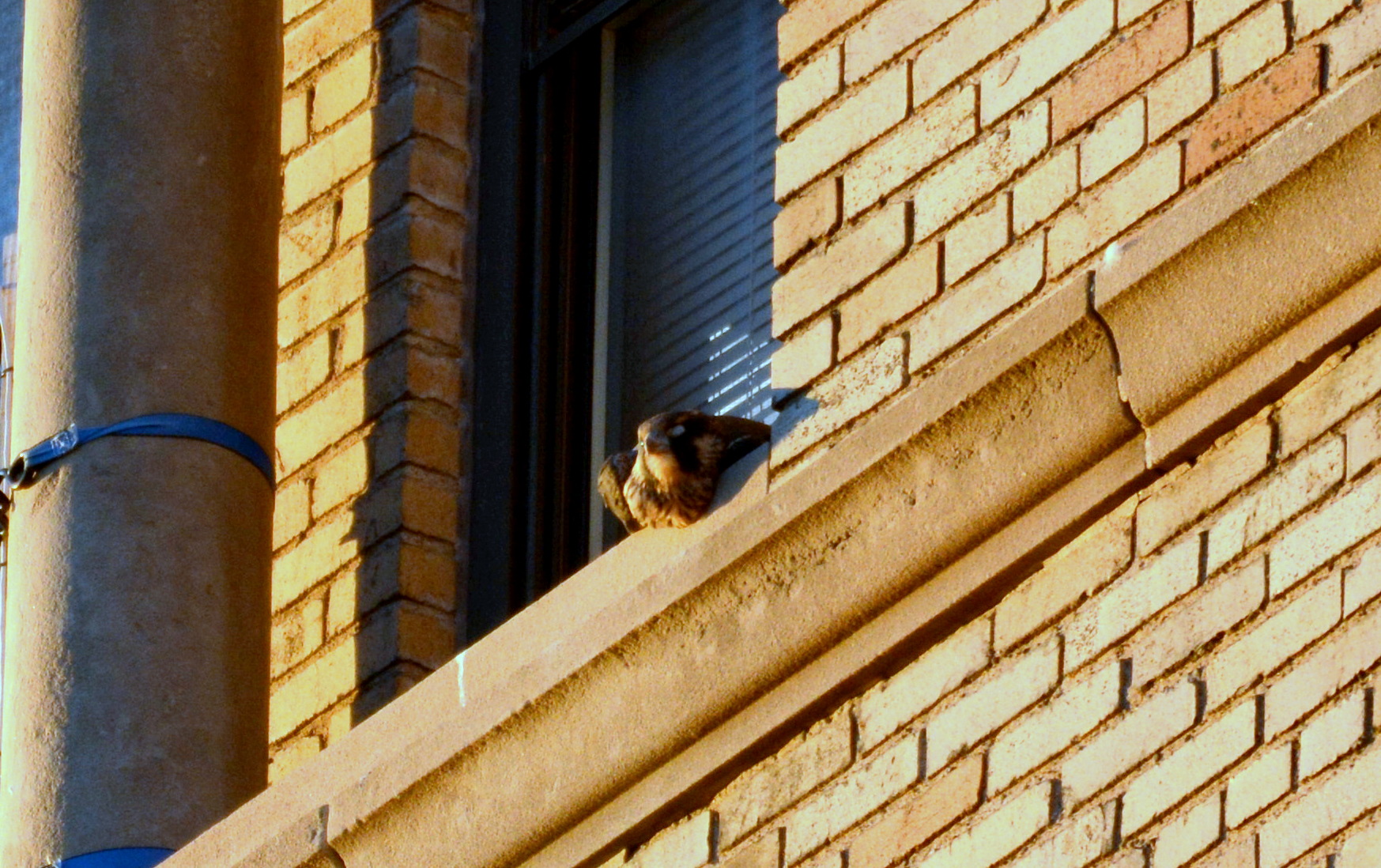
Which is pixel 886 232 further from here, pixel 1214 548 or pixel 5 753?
pixel 5 753

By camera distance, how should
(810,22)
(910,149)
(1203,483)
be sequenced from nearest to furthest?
1. (1203,483)
2. (910,149)
3. (810,22)

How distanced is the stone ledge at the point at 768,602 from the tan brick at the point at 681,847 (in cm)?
3

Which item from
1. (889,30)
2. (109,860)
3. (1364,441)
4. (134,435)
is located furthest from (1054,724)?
(134,435)

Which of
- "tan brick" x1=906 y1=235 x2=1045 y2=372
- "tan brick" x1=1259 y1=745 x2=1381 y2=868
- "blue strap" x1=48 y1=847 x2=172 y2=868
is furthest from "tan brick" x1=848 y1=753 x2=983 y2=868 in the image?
"blue strap" x1=48 y1=847 x2=172 y2=868

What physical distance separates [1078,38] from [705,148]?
58.1 inches

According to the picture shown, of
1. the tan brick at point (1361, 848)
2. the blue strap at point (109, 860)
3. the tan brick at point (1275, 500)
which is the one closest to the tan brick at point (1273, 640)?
the tan brick at point (1275, 500)

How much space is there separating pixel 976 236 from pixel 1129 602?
2.11 ft

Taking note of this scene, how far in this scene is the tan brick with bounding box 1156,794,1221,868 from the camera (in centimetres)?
416

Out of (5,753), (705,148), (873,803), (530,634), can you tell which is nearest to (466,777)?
(530,634)

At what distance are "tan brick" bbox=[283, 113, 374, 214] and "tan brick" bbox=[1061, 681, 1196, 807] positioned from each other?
249 centimetres

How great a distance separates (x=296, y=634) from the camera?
6180mm

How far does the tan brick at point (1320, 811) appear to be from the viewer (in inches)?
157

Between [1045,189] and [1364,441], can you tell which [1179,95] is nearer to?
[1045,189]

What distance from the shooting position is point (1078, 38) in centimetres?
472
